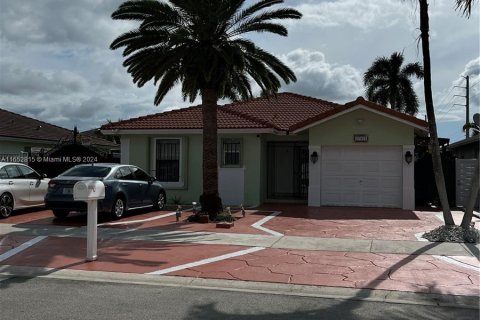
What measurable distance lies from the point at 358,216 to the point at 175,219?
530 cm

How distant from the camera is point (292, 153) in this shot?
20.6 m

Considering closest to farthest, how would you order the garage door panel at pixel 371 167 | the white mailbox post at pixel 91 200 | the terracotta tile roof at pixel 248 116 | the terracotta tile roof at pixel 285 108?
the white mailbox post at pixel 91 200 → the garage door panel at pixel 371 167 → the terracotta tile roof at pixel 248 116 → the terracotta tile roof at pixel 285 108

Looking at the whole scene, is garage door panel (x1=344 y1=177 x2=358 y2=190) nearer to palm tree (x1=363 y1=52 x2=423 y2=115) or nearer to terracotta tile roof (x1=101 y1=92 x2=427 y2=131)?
terracotta tile roof (x1=101 y1=92 x2=427 y2=131)

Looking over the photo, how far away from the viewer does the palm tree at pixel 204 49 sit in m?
13.4

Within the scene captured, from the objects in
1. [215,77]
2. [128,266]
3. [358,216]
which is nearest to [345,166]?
[358,216]

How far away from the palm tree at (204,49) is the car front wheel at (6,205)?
4836 millimetres

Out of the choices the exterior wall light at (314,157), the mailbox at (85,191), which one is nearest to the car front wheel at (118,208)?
the mailbox at (85,191)

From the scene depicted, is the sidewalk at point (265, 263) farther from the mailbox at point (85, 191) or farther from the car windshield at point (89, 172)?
the car windshield at point (89, 172)

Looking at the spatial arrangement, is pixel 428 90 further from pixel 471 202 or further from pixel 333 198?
pixel 333 198

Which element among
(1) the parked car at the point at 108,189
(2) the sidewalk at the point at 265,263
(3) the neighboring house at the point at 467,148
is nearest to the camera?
(2) the sidewalk at the point at 265,263

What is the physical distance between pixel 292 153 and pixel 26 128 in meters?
16.8

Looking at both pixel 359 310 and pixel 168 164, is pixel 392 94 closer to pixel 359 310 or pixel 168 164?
pixel 168 164

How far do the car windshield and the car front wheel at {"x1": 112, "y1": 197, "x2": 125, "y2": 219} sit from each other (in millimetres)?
790

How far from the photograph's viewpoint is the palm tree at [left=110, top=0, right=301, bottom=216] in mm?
13414
